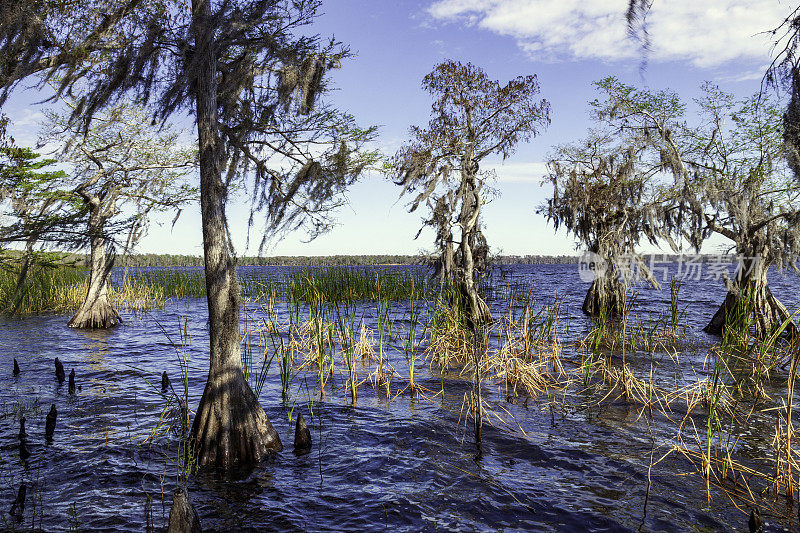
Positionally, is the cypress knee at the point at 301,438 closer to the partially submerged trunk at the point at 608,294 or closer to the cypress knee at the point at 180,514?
the cypress knee at the point at 180,514

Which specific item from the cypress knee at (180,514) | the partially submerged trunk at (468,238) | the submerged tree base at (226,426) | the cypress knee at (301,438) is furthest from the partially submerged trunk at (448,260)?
the cypress knee at (180,514)

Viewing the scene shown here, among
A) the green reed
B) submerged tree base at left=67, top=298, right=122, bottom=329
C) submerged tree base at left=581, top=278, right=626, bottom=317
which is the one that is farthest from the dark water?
the green reed

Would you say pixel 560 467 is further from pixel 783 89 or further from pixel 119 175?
pixel 119 175

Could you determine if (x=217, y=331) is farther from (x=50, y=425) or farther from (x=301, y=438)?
(x=50, y=425)

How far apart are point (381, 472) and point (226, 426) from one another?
75.0 inches

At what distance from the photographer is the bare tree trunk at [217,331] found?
5707mm

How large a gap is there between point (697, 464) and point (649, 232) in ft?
44.1

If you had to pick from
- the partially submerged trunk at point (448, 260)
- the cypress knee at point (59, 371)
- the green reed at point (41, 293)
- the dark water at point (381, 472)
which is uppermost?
the partially submerged trunk at point (448, 260)

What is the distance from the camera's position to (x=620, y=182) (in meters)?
18.7

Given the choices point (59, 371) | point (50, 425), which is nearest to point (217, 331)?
point (50, 425)

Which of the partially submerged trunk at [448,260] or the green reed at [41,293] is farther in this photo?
the green reed at [41,293]

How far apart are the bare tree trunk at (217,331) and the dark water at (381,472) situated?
34cm

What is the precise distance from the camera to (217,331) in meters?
5.93

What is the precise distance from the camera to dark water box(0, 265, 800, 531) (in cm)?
475
